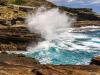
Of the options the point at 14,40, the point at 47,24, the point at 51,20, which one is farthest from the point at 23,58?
the point at 51,20

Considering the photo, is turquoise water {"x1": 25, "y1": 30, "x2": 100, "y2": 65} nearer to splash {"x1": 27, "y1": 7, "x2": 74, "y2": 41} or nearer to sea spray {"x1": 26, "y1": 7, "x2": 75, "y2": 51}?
sea spray {"x1": 26, "y1": 7, "x2": 75, "y2": 51}

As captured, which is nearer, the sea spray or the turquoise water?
the turquoise water

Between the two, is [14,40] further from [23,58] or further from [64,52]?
[23,58]

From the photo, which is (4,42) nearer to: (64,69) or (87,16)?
(64,69)

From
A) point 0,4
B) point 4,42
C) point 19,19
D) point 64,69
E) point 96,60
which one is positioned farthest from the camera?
point 0,4

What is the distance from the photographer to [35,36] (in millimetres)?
48031

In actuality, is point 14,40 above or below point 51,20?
above

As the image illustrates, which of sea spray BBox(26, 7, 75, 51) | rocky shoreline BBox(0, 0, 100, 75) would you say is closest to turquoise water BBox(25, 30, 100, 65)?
sea spray BBox(26, 7, 75, 51)

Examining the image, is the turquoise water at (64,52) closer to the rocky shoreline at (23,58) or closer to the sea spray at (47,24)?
the sea spray at (47,24)

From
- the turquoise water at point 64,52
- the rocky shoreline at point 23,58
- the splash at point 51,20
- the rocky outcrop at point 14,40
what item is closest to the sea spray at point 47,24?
the splash at point 51,20


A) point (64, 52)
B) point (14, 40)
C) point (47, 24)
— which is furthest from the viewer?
point (47, 24)

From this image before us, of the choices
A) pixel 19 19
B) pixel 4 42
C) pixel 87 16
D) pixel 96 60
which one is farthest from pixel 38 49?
pixel 87 16

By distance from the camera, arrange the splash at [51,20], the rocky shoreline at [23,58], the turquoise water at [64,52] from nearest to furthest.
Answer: the rocky shoreline at [23,58]
the turquoise water at [64,52]
the splash at [51,20]

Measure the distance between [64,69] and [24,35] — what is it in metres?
28.5
